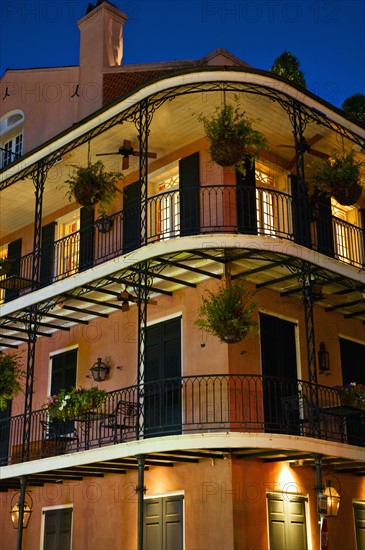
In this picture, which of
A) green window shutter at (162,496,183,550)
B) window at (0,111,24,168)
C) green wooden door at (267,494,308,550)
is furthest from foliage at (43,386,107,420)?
window at (0,111,24,168)

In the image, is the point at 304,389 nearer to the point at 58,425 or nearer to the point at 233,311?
the point at 233,311

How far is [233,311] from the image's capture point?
1285 centimetres

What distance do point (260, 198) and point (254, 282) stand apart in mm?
1903

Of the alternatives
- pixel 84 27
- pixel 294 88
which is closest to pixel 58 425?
pixel 294 88

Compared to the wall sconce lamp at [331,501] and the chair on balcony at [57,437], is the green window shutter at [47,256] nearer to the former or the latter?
the chair on balcony at [57,437]

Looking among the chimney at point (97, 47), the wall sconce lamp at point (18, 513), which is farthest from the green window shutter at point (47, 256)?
the wall sconce lamp at point (18, 513)

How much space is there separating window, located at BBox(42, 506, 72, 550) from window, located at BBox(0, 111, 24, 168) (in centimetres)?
937

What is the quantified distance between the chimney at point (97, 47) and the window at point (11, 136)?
286cm

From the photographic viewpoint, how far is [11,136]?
21.5 metres

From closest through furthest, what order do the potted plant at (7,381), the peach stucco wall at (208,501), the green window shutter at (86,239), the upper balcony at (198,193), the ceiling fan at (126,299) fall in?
the peach stucco wall at (208,501) < the upper balcony at (198,193) < the ceiling fan at (126,299) < the potted plant at (7,381) < the green window shutter at (86,239)

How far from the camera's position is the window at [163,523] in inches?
545

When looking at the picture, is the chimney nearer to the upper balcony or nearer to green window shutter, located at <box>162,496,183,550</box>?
the upper balcony

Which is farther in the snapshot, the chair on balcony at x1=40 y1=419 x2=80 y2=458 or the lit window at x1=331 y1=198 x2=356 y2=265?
the lit window at x1=331 y1=198 x2=356 y2=265

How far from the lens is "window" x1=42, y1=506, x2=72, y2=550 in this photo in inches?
629
